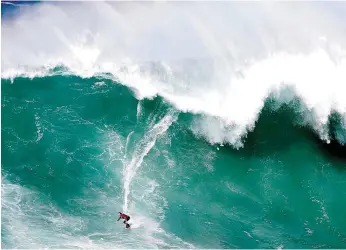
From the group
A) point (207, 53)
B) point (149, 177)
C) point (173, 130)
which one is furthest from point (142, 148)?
point (207, 53)

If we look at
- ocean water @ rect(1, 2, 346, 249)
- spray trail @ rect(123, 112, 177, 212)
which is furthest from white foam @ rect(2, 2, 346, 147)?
spray trail @ rect(123, 112, 177, 212)

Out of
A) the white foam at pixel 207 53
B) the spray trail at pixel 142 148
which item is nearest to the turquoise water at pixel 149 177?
the spray trail at pixel 142 148

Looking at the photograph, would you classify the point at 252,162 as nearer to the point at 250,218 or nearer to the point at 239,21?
the point at 250,218

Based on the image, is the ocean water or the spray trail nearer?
the ocean water

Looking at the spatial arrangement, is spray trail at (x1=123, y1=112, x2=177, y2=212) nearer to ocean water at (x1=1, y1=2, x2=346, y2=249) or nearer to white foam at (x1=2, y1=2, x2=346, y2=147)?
ocean water at (x1=1, y1=2, x2=346, y2=249)

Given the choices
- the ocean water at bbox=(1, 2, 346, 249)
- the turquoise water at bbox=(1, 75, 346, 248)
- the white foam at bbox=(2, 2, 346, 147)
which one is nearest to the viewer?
the turquoise water at bbox=(1, 75, 346, 248)

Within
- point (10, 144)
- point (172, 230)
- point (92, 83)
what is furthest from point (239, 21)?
point (10, 144)

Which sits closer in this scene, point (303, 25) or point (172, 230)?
point (172, 230)
